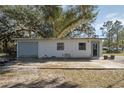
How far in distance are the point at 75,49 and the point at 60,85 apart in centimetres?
1691

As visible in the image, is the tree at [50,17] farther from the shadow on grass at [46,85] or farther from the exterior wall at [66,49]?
the shadow on grass at [46,85]

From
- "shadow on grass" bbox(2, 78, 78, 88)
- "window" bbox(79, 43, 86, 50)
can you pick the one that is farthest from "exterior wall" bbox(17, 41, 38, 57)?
"shadow on grass" bbox(2, 78, 78, 88)

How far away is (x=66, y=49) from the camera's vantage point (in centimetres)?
2788

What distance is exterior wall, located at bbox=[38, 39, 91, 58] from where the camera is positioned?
1096 inches

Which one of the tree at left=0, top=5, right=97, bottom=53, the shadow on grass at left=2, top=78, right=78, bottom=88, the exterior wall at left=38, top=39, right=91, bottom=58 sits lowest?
the shadow on grass at left=2, top=78, right=78, bottom=88

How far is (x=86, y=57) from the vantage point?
91.4ft

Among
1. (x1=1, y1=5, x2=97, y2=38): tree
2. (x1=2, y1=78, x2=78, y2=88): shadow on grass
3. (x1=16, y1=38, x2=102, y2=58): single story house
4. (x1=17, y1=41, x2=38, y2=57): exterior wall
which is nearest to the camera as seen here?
(x1=2, y1=78, x2=78, y2=88): shadow on grass

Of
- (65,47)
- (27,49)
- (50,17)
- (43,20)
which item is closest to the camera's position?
(65,47)

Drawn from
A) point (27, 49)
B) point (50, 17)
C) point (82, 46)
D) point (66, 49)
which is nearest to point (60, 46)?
point (66, 49)

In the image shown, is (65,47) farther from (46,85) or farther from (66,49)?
(46,85)

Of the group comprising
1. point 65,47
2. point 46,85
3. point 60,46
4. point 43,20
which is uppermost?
point 43,20

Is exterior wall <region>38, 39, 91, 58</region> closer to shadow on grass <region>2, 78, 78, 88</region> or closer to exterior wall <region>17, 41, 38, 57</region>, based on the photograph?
exterior wall <region>17, 41, 38, 57</region>

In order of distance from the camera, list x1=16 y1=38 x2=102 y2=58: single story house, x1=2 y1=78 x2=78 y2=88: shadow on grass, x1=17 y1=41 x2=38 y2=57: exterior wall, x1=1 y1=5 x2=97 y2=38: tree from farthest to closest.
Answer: x1=1 y1=5 x2=97 y2=38: tree < x1=17 y1=41 x2=38 y2=57: exterior wall < x1=16 y1=38 x2=102 y2=58: single story house < x1=2 y1=78 x2=78 y2=88: shadow on grass

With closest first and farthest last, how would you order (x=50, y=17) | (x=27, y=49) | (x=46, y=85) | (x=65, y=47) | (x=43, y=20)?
(x=46, y=85)
(x=65, y=47)
(x=27, y=49)
(x=50, y=17)
(x=43, y=20)
